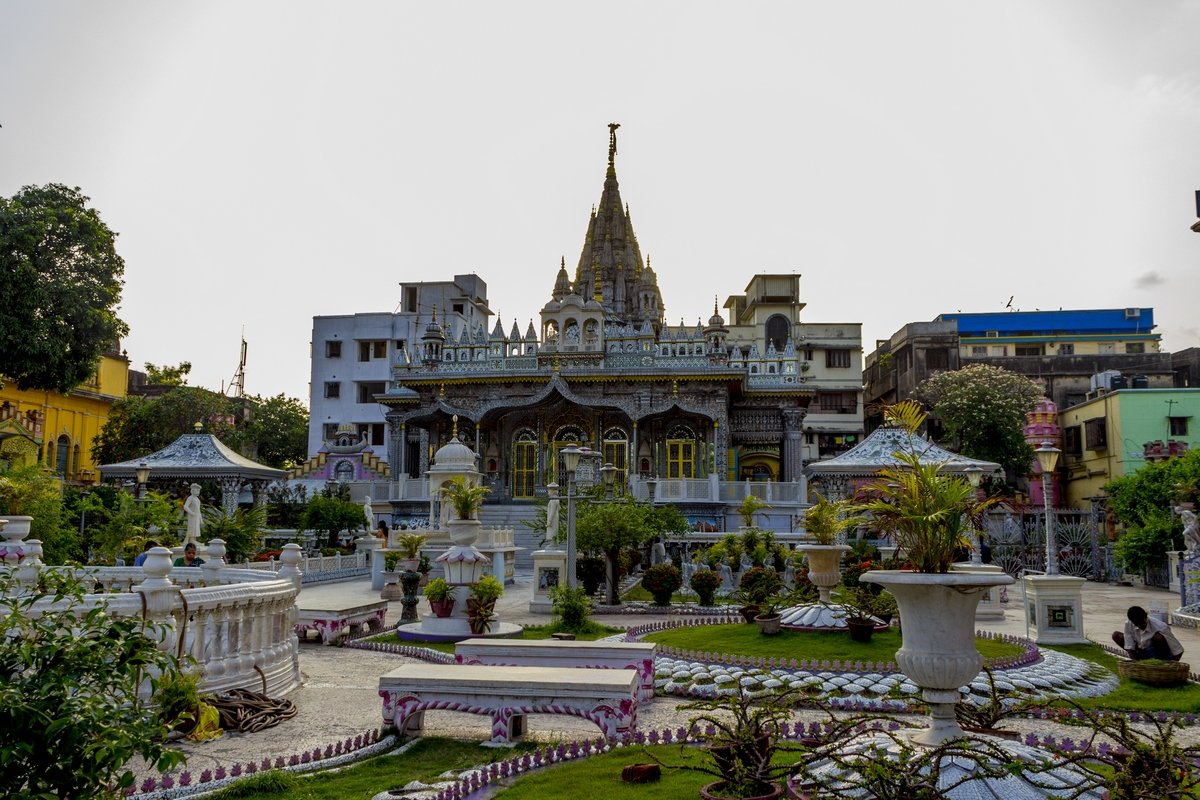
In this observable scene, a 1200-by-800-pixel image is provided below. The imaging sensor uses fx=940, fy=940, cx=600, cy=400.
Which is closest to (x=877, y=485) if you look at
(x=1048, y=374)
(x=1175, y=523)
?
(x=1175, y=523)

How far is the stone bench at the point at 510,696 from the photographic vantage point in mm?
7777

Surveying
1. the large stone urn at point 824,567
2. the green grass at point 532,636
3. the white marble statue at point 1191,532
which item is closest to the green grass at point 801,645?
the large stone urn at point 824,567

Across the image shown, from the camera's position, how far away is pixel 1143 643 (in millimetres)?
10906

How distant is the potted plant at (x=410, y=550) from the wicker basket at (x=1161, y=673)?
14760 mm

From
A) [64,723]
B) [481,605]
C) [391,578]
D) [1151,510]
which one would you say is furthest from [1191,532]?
[64,723]

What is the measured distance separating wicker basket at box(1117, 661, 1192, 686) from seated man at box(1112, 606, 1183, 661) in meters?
0.19

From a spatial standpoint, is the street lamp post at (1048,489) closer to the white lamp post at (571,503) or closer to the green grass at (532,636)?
the green grass at (532,636)

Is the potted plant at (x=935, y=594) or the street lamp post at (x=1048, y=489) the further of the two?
the street lamp post at (x=1048, y=489)

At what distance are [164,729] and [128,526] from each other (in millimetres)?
13335

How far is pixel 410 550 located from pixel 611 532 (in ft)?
17.7

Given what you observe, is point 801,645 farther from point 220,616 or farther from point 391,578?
point 391,578

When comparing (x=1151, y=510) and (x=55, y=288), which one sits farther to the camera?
(x=55, y=288)

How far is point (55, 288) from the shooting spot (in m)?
29.7

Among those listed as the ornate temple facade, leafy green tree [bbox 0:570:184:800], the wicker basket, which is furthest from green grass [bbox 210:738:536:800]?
the ornate temple facade
